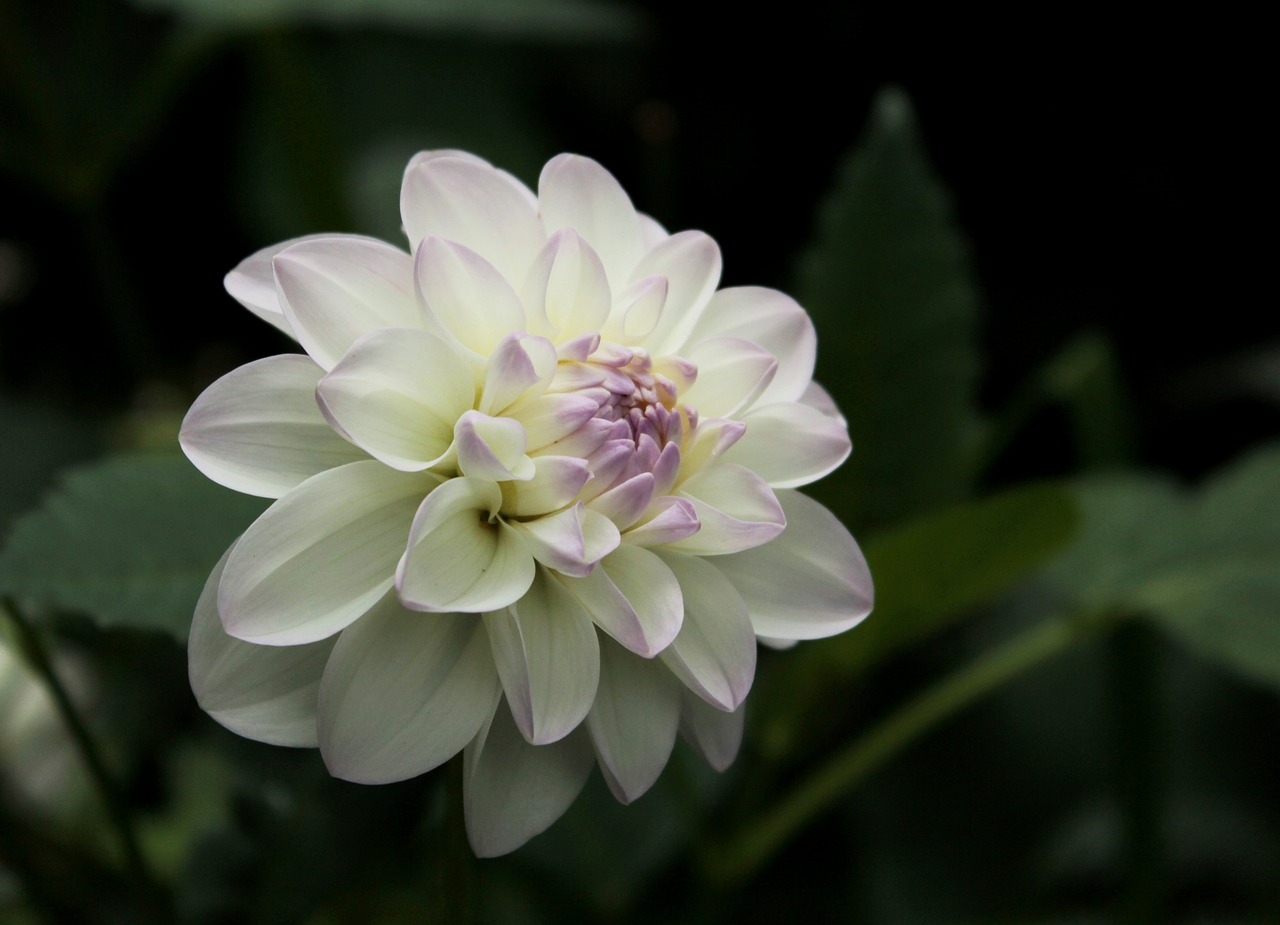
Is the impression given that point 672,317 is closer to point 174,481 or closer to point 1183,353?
point 174,481

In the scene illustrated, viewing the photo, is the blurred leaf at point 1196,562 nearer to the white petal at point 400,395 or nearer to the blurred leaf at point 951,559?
the blurred leaf at point 951,559

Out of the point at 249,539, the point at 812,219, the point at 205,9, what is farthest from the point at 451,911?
the point at 812,219

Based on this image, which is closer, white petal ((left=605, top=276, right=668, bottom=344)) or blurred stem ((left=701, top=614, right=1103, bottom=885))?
white petal ((left=605, top=276, right=668, bottom=344))

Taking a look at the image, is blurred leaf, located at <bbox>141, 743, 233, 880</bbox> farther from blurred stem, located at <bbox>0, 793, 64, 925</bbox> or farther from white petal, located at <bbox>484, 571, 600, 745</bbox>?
white petal, located at <bbox>484, 571, 600, 745</bbox>

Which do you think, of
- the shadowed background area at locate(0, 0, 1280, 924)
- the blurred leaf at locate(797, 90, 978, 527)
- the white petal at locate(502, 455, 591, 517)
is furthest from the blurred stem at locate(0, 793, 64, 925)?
the blurred leaf at locate(797, 90, 978, 527)

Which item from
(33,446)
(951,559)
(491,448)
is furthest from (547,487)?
(33,446)

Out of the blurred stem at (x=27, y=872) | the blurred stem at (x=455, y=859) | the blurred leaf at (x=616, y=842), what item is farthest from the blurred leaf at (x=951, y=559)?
the blurred stem at (x=27, y=872)

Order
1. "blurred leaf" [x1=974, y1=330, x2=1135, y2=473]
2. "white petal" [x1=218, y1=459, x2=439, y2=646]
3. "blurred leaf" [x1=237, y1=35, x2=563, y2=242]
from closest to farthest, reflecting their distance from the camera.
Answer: "white petal" [x1=218, y1=459, x2=439, y2=646]
"blurred leaf" [x1=974, y1=330, x2=1135, y2=473]
"blurred leaf" [x1=237, y1=35, x2=563, y2=242]
